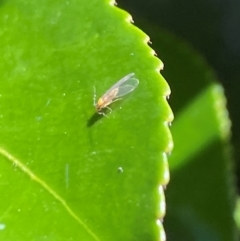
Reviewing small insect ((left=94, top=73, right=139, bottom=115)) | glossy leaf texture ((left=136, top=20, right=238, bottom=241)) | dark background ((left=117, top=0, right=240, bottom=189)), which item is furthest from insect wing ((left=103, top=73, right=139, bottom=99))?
dark background ((left=117, top=0, right=240, bottom=189))

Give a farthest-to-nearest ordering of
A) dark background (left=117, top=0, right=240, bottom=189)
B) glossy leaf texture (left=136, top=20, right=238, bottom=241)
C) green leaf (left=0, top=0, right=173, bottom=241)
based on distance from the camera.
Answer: dark background (left=117, top=0, right=240, bottom=189) < glossy leaf texture (left=136, top=20, right=238, bottom=241) < green leaf (left=0, top=0, right=173, bottom=241)

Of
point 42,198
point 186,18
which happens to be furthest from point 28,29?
point 186,18

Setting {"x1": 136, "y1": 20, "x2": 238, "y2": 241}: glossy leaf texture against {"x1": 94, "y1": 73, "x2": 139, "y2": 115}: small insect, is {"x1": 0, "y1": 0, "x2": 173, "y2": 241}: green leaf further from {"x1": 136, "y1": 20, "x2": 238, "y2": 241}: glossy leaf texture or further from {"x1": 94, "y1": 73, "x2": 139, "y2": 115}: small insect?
{"x1": 136, "y1": 20, "x2": 238, "y2": 241}: glossy leaf texture

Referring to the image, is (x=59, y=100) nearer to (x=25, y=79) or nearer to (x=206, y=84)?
(x=25, y=79)

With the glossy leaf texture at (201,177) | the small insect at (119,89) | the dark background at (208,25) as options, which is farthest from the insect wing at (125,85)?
the dark background at (208,25)

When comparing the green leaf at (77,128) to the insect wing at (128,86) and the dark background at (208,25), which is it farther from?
the dark background at (208,25)

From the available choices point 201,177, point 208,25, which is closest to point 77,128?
point 201,177

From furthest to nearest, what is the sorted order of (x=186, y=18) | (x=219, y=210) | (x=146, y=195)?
(x=186, y=18)
(x=219, y=210)
(x=146, y=195)
